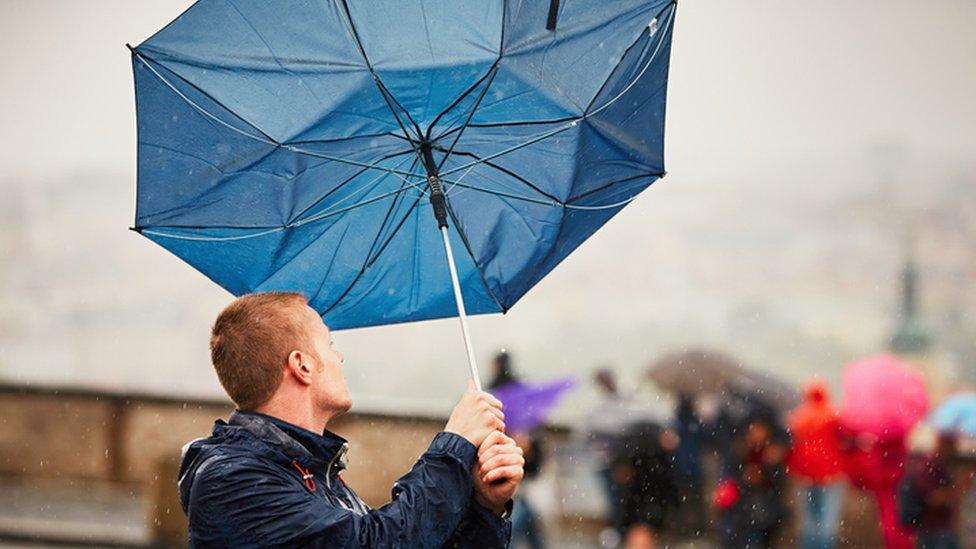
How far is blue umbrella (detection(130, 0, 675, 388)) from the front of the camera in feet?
8.09

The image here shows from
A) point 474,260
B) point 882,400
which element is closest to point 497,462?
point 474,260

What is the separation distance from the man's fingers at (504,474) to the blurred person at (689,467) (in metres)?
5.39

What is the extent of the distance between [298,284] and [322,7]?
1.89 feet

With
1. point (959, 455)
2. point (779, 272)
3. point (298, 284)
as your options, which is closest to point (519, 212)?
point (298, 284)

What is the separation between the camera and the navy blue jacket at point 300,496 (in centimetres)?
197

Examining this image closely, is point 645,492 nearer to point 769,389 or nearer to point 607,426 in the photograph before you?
point 607,426

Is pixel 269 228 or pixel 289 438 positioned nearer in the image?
pixel 289 438

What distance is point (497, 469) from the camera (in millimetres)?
2084

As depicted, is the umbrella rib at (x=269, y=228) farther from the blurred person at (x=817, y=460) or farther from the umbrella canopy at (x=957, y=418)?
the umbrella canopy at (x=957, y=418)

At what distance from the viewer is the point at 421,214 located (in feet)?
8.89

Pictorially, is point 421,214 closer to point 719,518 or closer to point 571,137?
point 571,137

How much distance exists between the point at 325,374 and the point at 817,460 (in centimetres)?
517

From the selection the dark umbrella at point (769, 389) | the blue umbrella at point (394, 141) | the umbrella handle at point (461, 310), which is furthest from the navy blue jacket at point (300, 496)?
the dark umbrella at point (769, 389)

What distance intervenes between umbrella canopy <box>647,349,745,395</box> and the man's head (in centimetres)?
597
